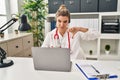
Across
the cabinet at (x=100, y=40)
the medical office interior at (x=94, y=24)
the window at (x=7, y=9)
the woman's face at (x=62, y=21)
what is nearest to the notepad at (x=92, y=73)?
the woman's face at (x=62, y=21)

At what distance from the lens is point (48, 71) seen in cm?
121

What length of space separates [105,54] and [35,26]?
63.5 inches

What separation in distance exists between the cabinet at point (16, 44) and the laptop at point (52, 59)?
0.97 m

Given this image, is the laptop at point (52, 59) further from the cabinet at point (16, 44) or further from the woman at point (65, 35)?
the cabinet at point (16, 44)

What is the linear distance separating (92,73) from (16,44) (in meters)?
1.55

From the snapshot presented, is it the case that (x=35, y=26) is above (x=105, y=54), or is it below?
above

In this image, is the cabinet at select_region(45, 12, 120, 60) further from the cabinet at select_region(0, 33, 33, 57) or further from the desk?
the desk

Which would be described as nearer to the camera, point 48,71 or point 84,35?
point 48,71

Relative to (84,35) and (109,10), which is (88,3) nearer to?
(109,10)

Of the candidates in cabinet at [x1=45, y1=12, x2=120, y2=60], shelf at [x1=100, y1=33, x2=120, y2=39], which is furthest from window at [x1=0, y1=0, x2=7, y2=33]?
shelf at [x1=100, y1=33, x2=120, y2=39]

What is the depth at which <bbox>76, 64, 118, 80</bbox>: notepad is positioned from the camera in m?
1.05

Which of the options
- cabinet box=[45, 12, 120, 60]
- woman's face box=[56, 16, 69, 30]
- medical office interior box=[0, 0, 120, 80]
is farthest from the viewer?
cabinet box=[45, 12, 120, 60]

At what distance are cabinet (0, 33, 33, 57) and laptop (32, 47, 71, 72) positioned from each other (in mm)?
966

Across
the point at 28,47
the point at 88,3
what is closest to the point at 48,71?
the point at 28,47
